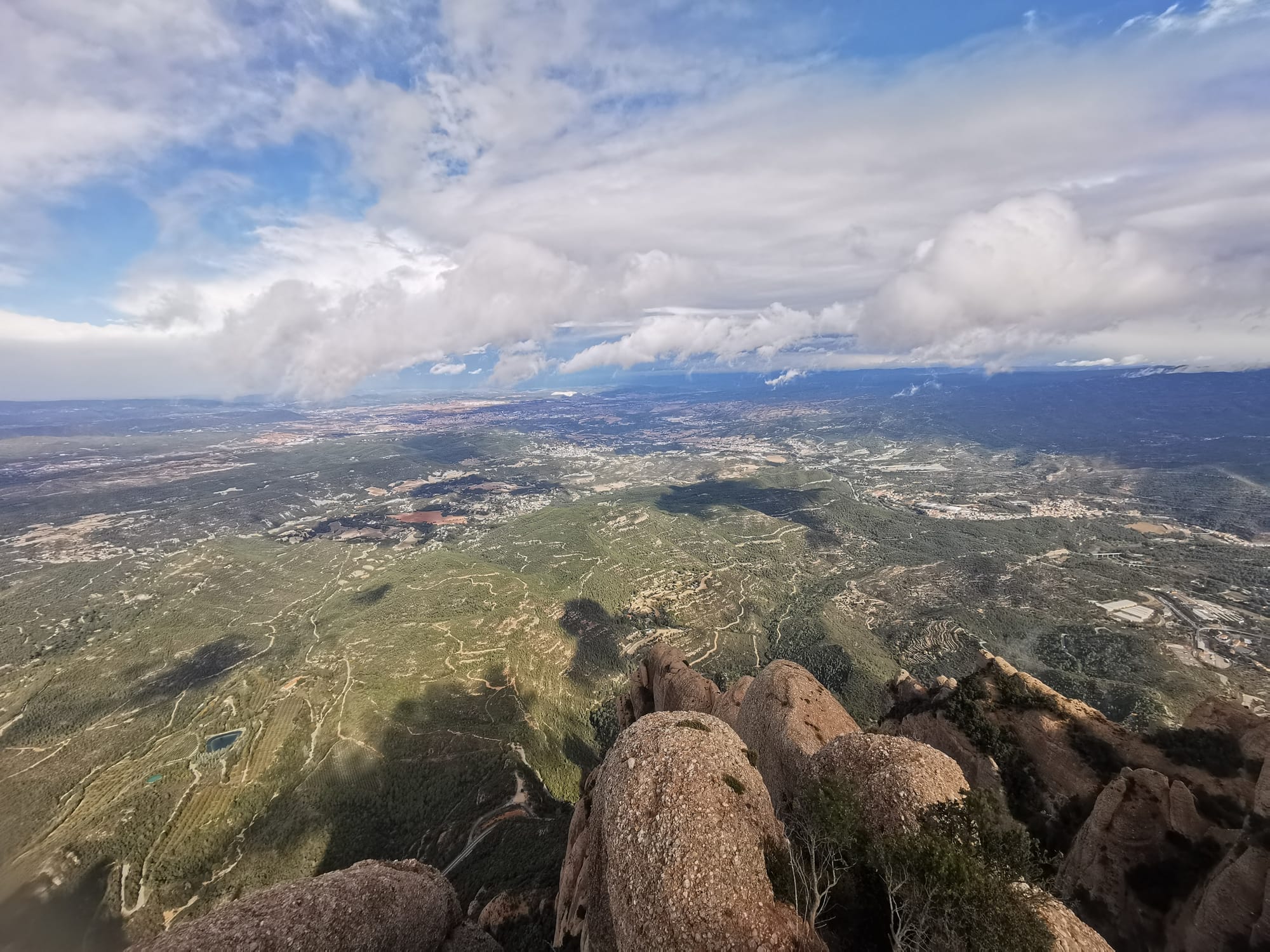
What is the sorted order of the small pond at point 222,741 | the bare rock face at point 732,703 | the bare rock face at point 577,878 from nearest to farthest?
the bare rock face at point 577,878 → the bare rock face at point 732,703 → the small pond at point 222,741

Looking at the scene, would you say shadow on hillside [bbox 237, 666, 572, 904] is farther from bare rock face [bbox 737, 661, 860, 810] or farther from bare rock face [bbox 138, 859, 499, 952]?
bare rock face [bbox 737, 661, 860, 810]

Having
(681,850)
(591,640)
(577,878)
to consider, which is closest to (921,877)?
(681,850)

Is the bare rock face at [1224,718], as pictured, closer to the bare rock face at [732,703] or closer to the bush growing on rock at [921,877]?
the bush growing on rock at [921,877]

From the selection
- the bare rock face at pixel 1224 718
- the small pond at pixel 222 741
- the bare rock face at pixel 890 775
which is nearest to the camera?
the bare rock face at pixel 890 775

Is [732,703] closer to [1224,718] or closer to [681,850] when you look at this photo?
[681,850]

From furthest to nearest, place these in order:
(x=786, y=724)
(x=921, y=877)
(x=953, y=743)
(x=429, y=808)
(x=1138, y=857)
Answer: (x=429, y=808), (x=953, y=743), (x=786, y=724), (x=1138, y=857), (x=921, y=877)

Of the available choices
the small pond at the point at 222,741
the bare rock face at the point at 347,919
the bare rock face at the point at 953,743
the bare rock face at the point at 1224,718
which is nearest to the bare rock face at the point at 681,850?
the bare rock face at the point at 347,919

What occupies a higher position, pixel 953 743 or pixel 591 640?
pixel 953 743
